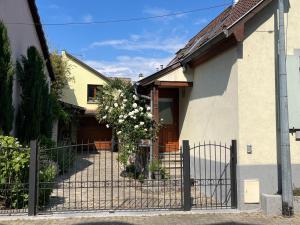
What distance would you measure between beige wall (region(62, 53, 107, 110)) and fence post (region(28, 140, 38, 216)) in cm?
2279

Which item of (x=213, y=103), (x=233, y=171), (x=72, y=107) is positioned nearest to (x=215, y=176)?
(x=233, y=171)

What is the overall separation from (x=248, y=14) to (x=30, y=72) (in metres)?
8.30

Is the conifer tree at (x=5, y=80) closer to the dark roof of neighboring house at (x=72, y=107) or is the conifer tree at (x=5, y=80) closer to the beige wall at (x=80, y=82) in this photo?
the dark roof of neighboring house at (x=72, y=107)

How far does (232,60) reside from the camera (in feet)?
32.5

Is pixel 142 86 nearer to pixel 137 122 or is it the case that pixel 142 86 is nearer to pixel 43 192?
pixel 137 122

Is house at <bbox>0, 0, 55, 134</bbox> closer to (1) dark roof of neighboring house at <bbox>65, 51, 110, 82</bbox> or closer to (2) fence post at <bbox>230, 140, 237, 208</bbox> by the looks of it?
(2) fence post at <bbox>230, 140, 237, 208</bbox>

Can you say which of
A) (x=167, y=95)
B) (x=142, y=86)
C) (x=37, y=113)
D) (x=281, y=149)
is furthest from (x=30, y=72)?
(x=281, y=149)

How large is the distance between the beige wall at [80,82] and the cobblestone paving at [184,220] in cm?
2341

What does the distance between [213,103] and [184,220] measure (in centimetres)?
404

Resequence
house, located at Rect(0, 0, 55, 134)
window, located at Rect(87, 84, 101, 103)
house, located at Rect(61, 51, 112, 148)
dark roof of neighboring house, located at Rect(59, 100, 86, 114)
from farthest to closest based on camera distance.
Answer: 1. window, located at Rect(87, 84, 101, 103)
2. house, located at Rect(61, 51, 112, 148)
3. dark roof of neighboring house, located at Rect(59, 100, 86, 114)
4. house, located at Rect(0, 0, 55, 134)

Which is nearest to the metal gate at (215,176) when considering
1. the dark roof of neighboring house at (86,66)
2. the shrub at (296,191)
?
the shrub at (296,191)

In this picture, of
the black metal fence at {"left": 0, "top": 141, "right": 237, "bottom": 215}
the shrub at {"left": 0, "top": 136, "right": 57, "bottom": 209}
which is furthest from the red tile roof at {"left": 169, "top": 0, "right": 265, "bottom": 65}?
the shrub at {"left": 0, "top": 136, "right": 57, "bottom": 209}

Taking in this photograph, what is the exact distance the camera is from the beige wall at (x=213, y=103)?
9977 mm

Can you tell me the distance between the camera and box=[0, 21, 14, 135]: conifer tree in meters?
11.5
